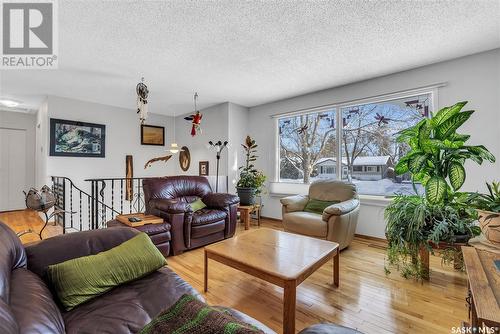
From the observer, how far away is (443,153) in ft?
6.89

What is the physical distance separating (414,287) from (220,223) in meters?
2.35

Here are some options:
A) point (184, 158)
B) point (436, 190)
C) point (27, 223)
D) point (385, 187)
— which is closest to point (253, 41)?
point (436, 190)

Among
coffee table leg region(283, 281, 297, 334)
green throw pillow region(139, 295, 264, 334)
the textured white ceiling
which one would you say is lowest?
coffee table leg region(283, 281, 297, 334)

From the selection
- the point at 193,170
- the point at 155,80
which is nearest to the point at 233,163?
the point at 193,170

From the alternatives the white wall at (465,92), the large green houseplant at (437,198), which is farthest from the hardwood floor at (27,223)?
the white wall at (465,92)

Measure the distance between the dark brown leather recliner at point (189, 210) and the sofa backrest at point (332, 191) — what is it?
1.29m

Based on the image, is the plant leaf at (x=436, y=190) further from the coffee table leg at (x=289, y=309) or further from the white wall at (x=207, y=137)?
the white wall at (x=207, y=137)

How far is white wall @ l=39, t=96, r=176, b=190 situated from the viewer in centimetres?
431

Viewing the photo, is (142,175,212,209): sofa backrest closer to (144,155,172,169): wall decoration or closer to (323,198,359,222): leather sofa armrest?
(323,198,359,222): leather sofa armrest

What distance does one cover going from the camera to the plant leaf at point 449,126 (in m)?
1.99

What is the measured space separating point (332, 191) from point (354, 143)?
3.18ft

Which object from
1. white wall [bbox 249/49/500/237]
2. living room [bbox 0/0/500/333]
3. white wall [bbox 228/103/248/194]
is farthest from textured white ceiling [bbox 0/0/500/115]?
white wall [bbox 228/103/248/194]

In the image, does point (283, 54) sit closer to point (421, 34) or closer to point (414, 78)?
point (421, 34)

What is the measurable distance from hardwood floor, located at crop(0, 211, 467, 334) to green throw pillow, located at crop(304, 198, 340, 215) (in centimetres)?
84
